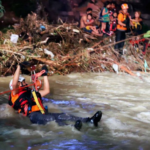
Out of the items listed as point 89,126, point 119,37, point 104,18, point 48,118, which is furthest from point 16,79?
point 104,18

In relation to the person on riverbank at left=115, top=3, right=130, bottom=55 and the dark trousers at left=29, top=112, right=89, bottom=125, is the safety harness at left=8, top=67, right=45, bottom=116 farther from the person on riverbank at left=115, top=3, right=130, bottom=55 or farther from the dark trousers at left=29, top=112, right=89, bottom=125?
the person on riverbank at left=115, top=3, right=130, bottom=55

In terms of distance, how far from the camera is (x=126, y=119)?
14.1 feet

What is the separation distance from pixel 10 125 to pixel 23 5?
8438 mm

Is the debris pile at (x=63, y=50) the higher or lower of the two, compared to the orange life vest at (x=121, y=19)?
lower

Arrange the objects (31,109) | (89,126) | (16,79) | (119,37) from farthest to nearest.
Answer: (119,37) < (16,79) < (31,109) < (89,126)

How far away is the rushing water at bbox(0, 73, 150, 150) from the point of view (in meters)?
3.39

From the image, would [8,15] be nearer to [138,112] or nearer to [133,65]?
[133,65]

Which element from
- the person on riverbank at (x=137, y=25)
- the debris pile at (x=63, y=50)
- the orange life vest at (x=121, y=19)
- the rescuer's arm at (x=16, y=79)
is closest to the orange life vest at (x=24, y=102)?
the rescuer's arm at (x=16, y=79)

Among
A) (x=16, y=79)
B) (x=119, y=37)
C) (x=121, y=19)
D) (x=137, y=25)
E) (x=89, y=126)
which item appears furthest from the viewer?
(x=137, y=25)

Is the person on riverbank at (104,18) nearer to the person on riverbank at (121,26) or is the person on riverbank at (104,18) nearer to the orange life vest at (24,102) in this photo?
the person on riverbank at (121,26)

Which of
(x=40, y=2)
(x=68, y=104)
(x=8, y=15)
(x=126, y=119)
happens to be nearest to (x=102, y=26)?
(x=40, y=2)

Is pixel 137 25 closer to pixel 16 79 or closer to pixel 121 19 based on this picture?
pixel 121 19

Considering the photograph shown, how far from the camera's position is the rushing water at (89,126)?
11.1ft

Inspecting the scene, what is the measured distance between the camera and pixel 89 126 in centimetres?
392
